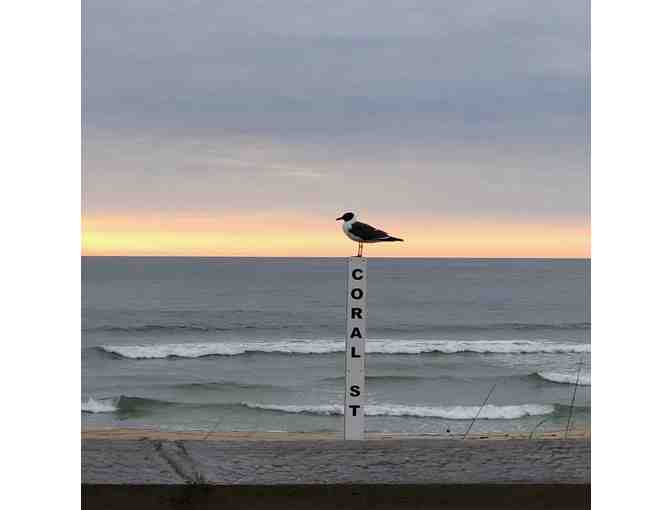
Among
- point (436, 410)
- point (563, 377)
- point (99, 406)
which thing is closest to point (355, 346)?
point (436, 410)

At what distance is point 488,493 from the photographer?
3666 millimetres

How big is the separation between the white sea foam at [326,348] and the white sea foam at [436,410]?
4124mm

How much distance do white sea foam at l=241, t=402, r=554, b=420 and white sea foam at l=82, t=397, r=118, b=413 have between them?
159cm

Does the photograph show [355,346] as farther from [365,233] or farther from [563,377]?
[563,377]

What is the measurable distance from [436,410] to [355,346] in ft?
20.5

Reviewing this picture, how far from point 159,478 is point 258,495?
0.42m

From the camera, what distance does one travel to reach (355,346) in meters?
4.03

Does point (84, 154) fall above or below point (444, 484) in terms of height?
above

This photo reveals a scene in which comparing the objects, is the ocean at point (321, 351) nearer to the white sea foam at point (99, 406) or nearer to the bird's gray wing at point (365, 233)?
the white sea foam at point (99, 406)

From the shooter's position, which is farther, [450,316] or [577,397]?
[450,316]

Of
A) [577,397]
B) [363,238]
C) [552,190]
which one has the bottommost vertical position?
[577,397]

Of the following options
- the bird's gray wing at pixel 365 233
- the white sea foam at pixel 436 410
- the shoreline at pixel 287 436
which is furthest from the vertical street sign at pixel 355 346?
the white sea foam at pixel 436 410

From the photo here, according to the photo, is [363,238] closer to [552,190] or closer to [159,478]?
[159,478]

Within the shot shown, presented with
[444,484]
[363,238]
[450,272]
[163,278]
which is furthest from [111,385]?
[450,272]
